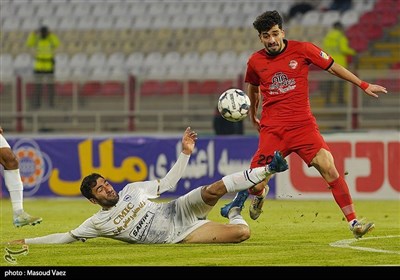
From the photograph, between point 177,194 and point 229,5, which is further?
point 229,5

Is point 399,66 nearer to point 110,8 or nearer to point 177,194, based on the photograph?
point 177,194

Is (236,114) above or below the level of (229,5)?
below

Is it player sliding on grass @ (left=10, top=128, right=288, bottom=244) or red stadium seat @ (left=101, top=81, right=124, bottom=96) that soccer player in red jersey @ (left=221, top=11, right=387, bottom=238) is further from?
red stadium seat @ (left=101, top=81, right=124, bottom=96)

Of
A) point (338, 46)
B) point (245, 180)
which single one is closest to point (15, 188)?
point (245, 180)

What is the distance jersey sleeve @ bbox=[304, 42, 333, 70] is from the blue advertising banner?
873 centimetres

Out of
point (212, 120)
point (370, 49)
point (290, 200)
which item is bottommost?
point (290, 200)

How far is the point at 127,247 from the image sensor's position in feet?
38.1

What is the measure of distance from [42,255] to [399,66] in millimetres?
15027

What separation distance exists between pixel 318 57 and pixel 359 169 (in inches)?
331

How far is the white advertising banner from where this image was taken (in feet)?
64.4

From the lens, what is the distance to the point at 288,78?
11.8m
